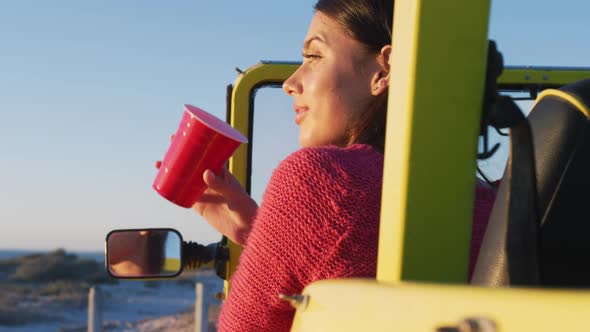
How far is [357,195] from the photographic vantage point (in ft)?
5.89

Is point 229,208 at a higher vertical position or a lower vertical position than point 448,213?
lower

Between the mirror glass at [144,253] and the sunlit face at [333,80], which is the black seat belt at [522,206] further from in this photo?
the mirror glass at [144,253]

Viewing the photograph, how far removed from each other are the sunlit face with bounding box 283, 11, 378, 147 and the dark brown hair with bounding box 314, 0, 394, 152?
2cm

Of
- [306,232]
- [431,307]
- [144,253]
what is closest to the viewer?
[431,307]

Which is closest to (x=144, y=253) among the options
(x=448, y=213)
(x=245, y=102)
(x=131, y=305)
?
(x=245, y=102)

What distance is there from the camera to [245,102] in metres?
3.30

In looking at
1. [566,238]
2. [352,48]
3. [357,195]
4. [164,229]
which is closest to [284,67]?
[164,229]

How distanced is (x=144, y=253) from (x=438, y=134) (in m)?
1.99

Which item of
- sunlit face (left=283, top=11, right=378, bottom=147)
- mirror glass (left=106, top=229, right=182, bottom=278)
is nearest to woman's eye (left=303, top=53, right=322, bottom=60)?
sunlit face (left=283, top=11, right=378, bottom=147)

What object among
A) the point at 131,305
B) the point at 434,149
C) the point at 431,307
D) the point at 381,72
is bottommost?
the point at 131,305

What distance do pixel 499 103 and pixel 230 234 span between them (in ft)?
5.48

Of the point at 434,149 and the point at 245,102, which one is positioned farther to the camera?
the point at 245,102

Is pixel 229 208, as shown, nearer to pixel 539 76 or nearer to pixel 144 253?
pixel 144 253

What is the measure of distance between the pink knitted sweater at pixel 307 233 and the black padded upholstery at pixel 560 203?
39cm
